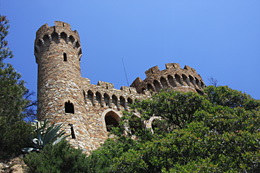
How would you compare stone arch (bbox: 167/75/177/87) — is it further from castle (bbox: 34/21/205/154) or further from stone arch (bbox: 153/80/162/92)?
stone arch (bbox: 153/80/162/92)

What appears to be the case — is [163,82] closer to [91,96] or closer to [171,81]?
[171,81]

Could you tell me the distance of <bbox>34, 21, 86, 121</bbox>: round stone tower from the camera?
16281 millimetres

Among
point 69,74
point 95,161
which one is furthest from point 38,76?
point 95,161

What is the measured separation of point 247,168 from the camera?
1020cm

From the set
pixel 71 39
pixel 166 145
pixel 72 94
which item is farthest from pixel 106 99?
pixel 166 145

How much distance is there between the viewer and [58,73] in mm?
18078

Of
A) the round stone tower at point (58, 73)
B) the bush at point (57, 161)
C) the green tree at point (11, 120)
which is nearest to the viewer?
the bush at point (57, 161)

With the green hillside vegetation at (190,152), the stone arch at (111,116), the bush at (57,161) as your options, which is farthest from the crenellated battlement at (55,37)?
the bush at (57,161)

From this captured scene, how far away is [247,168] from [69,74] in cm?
Answer: 1205

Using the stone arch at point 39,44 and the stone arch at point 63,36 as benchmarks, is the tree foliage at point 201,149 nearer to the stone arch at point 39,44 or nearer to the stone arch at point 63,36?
the stone arch at point 63,36

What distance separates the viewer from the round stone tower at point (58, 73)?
16281mm

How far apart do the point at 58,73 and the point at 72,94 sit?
184 centimetres

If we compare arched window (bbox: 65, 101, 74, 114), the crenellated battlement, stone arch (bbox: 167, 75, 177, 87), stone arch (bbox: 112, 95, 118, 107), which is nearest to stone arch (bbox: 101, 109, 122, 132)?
A: stone arch (bbox: 112, 95, 118, 107)

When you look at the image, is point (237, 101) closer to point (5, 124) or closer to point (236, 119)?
point (236, 119)
